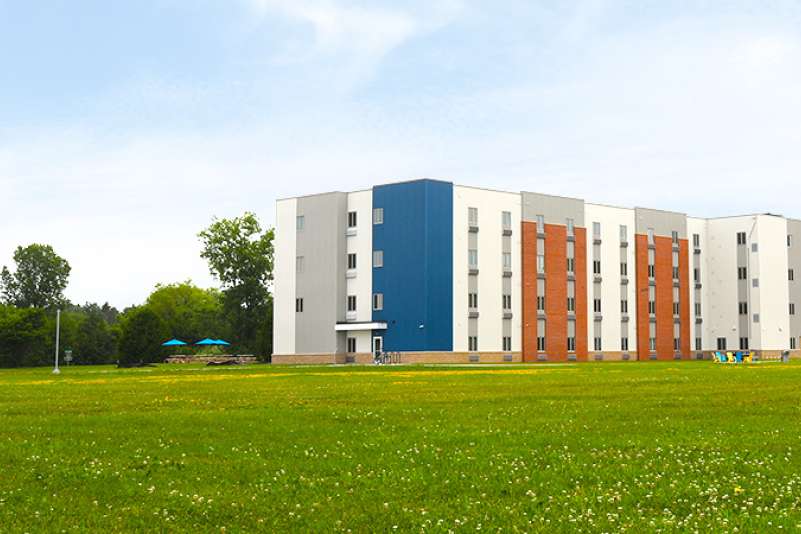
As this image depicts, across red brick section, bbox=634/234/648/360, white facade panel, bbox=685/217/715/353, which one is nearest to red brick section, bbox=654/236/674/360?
red brick section, bbox=634/234/648/360

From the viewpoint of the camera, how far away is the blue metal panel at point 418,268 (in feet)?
332

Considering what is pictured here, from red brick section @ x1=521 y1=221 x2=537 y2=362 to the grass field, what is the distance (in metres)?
83.4

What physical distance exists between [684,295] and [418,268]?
45354mm

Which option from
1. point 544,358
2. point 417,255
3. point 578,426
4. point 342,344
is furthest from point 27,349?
point 578,426

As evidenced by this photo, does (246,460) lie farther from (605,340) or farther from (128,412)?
(605,340)

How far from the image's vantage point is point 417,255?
334 feet

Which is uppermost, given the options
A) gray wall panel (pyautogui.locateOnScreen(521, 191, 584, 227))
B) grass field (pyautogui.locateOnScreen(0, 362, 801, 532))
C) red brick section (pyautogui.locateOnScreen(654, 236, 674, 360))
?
gray wall panel (pyautogui.locateOnScreen(521, 191, 584, 227))

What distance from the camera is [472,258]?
105 m

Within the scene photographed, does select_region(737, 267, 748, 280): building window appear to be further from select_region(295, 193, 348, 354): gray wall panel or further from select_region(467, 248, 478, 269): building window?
select_region(295, 193, 348, 354): gray wall panel

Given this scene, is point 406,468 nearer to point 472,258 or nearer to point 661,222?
point 472,258

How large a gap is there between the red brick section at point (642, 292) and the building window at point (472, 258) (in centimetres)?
2706

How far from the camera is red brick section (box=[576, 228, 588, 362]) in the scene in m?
113

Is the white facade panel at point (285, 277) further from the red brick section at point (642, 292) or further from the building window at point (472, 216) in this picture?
the red brick section at point (642, 292)

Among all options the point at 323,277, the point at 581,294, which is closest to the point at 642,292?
the point at 581,294
